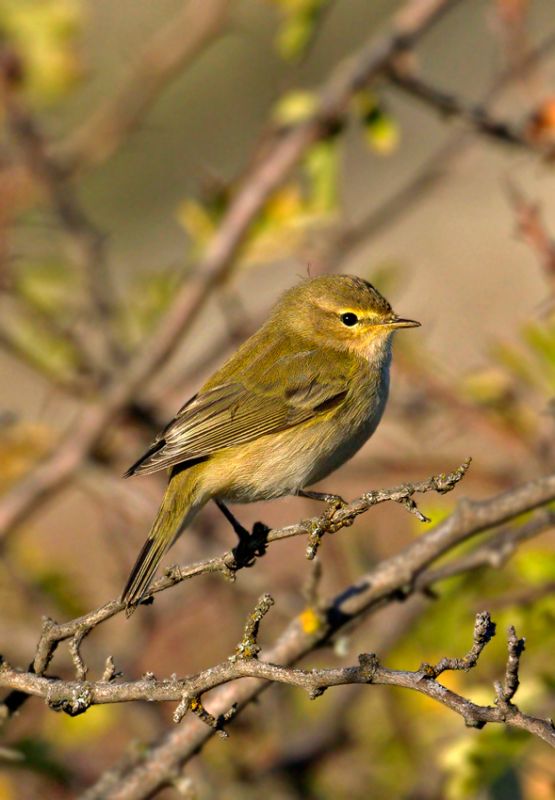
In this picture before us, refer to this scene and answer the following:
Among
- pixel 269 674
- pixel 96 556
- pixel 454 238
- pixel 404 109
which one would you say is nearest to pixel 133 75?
pixel 269 674

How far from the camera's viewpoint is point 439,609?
12.5 ft

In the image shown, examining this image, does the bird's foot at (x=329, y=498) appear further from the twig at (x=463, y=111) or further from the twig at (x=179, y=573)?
the twig at (x=463, y=111)

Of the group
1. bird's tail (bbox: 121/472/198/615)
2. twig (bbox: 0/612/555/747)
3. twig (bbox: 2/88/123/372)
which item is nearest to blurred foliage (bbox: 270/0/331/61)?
twig (bbox: 2/88/123/372)

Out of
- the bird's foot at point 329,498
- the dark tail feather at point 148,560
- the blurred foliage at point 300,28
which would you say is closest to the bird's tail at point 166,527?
the dark tail feather at point 148,560

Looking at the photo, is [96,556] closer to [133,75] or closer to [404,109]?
[133,75]

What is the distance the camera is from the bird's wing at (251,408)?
148 inches

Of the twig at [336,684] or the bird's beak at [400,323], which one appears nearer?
the twig at [336,684]

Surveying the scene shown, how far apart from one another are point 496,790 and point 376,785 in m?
1.38

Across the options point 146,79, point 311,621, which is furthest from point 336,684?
point 146,79

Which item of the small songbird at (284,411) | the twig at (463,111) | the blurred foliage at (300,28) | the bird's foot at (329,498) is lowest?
the bird's foot at (329,498)

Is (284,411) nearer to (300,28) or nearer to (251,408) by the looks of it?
(251,408)

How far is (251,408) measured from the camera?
4000 millimetres

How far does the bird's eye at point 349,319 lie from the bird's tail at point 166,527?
103 centimetres

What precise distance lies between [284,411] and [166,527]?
68 cm
